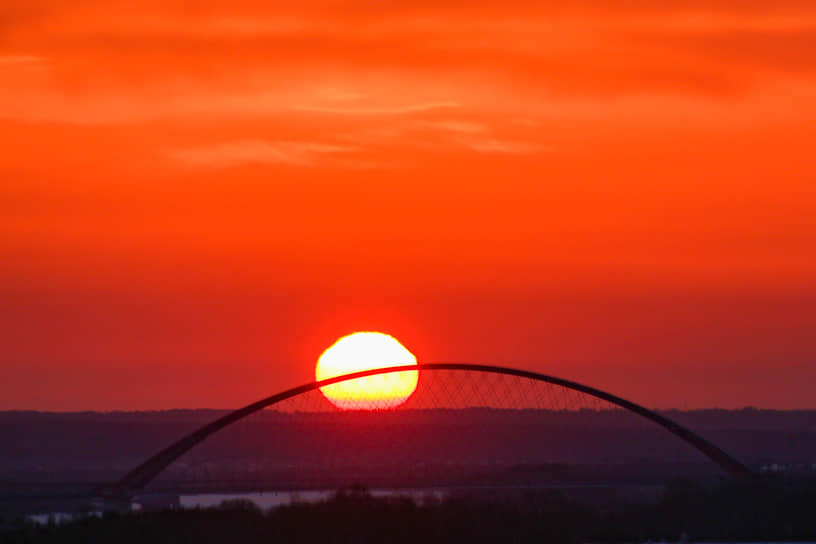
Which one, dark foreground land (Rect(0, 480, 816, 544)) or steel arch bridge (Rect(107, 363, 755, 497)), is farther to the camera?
steel arch bridge (Rect(107, 363, 755, 497))

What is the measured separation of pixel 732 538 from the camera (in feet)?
215

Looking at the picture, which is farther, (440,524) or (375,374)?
(375,374)

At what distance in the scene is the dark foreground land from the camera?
61.2m

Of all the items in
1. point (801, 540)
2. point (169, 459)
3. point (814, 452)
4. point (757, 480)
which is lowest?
point (801, 540)

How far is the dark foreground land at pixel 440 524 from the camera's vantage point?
6122 cm

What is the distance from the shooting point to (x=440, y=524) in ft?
208

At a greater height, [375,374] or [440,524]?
[375,374]

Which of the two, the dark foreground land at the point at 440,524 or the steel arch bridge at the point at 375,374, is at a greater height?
the steel arch bridge at the point at 375,374

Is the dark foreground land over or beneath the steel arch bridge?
beneath

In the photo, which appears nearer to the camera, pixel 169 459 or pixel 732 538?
pixel 732 538

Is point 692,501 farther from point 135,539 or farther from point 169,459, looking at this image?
point 169,459

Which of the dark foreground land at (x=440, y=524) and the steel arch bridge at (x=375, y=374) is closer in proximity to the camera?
the dark foreground land at (x=440, y=524)

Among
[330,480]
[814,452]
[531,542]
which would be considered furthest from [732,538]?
[814,452]

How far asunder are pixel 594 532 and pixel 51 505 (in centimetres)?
3569
